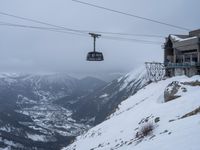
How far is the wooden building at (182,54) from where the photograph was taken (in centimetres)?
6100

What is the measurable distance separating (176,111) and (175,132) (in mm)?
8538

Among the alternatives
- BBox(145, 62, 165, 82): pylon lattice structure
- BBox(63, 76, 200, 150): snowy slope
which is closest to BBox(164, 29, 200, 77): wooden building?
BBox(145, 62, 165, 82): pylon lattice structure

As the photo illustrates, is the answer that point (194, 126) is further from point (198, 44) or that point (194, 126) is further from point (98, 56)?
point (198, 44)

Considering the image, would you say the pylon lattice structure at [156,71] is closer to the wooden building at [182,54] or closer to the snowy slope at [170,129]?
the wooden building at [182,54]

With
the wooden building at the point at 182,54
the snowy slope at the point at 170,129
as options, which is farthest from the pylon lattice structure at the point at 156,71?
the snowy slope at the point at 170,129

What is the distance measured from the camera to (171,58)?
2933 inches

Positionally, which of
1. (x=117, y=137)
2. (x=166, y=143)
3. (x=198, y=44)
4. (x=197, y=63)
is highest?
(x=198, y=44)

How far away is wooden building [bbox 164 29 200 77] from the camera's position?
61000 millimetres

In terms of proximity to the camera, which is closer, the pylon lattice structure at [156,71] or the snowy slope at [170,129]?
the snowy slope at [170,129]

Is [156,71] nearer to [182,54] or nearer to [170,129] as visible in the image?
[182,54]

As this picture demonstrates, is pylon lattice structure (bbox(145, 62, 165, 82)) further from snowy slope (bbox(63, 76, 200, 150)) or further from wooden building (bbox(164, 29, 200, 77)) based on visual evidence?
snowy slope (bbox(63, 76, 200, 150))

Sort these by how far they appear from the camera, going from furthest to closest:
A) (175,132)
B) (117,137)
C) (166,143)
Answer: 1. (117,137)
2. (175,132)
3. (166,143)

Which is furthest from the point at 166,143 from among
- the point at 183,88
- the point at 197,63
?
the point at 197,63

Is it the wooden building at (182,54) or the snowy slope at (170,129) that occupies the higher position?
the wooden building at (182,54)
